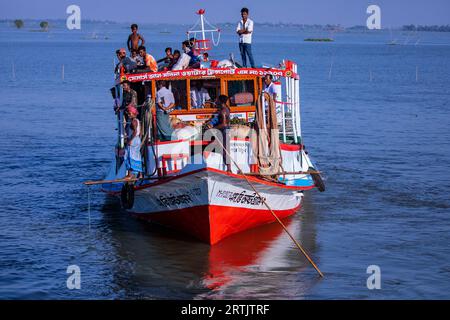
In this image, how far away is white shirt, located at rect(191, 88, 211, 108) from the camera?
67.8 feet

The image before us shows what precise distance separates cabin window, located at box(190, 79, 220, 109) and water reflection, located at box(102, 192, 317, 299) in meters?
3.13

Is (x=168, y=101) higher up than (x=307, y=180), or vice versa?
(x=168, y=101)

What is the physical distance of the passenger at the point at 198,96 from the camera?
20656mm

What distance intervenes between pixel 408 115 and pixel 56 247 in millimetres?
26742

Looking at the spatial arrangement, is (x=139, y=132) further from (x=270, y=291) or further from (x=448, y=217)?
(x=448, y=217)

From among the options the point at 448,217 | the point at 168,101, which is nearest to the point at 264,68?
the point at 168,101

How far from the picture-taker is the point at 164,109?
19.7 metres

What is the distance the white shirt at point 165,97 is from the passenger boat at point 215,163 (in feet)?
0.98

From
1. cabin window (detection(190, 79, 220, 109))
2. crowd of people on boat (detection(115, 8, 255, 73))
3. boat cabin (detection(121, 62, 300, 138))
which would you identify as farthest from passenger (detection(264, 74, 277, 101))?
crowd of people on boat (detection(115, 8, 255, 73))

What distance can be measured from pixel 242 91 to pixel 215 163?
339 cm

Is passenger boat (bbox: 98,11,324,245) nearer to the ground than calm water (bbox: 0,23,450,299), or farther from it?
farther from it

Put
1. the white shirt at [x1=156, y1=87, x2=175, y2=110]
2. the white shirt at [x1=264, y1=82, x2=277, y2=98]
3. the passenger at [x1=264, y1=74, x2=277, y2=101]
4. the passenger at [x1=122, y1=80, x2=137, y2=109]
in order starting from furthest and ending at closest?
the white shirt at [x1=264, y1=82, x2=277, y2=98] < the passenger at [x1=264, y1=74, x2=277, y2=101] < the white shirt at [x1=156, y1=87, x2=175, y2=110] < the passenger at [x1=122, y1=80, x2=137, y2=109]

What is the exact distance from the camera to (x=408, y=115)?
41.8 meters

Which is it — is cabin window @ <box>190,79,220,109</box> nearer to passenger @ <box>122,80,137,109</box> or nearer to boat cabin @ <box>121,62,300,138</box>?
boat cabin @ <box>121,62,300,138</box>
